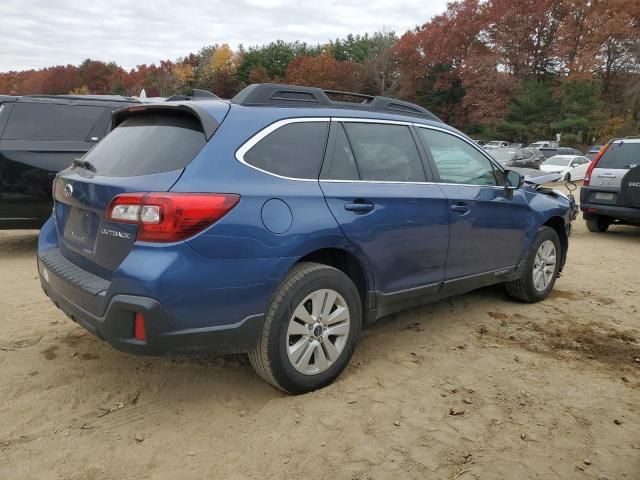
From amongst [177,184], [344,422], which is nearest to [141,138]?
[177,184]

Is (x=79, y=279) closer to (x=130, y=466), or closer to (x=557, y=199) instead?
(x=130, y=466)

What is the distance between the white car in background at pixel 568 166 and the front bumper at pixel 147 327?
2231cm

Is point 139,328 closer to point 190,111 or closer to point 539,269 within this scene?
point 190,111

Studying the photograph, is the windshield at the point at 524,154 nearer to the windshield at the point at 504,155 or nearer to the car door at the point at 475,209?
the windshield at the point at 504,155

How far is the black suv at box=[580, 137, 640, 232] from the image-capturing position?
877 cm

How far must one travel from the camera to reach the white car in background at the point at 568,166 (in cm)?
2283

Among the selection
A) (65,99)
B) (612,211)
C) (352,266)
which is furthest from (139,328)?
(612,211)

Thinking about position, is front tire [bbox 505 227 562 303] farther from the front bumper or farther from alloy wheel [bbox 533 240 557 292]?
the front bumper

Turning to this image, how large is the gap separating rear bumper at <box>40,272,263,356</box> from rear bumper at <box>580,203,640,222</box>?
7.81m

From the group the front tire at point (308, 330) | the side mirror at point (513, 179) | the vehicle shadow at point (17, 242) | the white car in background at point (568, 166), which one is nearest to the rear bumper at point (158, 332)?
the front tire at point (308, 330)

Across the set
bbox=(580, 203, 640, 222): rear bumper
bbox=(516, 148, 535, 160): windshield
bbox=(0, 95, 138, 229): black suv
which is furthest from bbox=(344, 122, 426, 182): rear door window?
bbox=(516, 148, 535, 160): windshield

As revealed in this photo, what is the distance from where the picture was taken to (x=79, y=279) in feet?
9.71

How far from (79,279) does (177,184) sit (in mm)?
826

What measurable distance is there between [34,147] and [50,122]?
0.42 m
